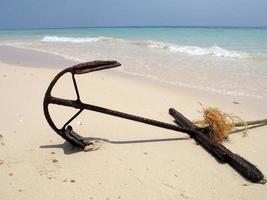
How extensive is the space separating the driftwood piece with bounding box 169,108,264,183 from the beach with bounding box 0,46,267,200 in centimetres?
6

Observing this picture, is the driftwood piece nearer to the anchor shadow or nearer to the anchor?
the anchor

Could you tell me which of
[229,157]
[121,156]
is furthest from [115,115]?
[229,157]

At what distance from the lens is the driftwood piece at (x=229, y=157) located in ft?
10.2

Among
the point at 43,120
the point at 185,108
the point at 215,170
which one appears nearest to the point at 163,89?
the point at 185,108

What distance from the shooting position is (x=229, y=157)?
3.41m

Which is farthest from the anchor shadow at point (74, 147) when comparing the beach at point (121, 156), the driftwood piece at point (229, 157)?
the driftwood piece at point (229, 157)

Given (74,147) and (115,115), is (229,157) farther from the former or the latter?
(74,147)

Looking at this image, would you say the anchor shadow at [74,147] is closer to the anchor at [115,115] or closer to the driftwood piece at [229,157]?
the anchor at [115,115]

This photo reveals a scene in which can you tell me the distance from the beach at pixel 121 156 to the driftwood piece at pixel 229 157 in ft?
0.19

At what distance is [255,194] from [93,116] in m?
2.52

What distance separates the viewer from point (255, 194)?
9.68ft

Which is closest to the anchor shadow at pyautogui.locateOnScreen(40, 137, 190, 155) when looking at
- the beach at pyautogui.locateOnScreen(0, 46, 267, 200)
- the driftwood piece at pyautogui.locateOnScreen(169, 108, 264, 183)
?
the beach at pyautogui.locateOnScreen(0, 46, 267, 200)

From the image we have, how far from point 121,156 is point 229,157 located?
1.07 m

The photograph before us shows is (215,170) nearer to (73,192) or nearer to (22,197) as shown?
(73,192)
